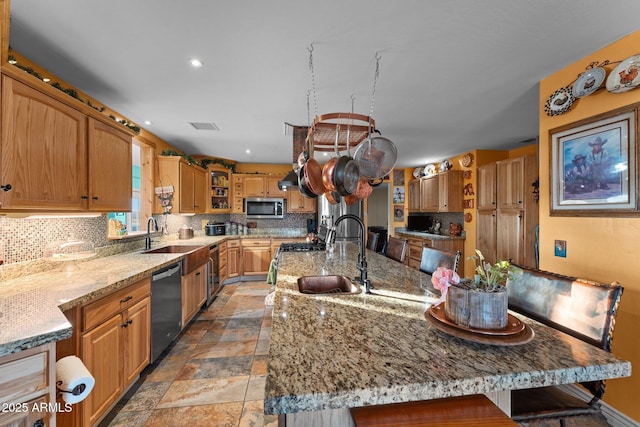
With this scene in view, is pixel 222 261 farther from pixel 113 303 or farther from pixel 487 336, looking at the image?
pixel 487 336

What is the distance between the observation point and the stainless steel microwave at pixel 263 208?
5.25m

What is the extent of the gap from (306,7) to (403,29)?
0.60m

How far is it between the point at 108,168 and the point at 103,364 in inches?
56.3

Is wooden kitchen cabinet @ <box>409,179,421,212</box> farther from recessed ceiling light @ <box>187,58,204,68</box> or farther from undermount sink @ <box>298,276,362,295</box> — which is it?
recessed ceiling light @ <box>187,58,204,68</box>

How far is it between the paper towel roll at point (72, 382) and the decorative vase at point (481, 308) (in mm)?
1494

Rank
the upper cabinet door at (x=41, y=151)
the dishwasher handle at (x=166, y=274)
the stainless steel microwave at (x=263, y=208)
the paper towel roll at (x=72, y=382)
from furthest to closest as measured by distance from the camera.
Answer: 1. the stainless steel microwave at (x=263, y=208)
2. the dishwasher handle at (x=166, y=274)
3. the upper cabinet door at (x=41, y=151)
4. the paper towel roll at (x=72, y=382)

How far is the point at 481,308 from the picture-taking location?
2.87 feet

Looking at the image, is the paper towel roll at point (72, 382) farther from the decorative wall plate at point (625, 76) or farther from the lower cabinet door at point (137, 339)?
the decorative wall plate at point (625, 76)

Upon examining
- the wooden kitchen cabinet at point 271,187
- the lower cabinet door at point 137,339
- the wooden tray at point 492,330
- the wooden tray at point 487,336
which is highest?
the wooden kitchen cabinet at point 271,187

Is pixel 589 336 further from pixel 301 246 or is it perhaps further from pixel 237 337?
pixel 237 337

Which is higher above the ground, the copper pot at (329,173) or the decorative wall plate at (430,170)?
the decorative wall plate at (430,170)

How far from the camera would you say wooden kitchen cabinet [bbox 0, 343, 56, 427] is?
0.90 m

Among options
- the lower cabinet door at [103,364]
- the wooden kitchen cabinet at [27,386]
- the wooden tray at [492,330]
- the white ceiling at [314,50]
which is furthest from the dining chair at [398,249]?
the wooden kitchen cabinet at [27,386]

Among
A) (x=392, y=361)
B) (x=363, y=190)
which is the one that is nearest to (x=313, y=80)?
(x=363, y=190)
